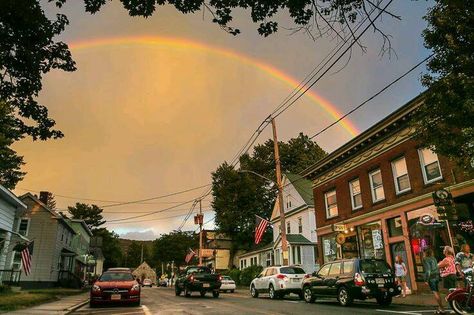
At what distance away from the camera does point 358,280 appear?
1362cm

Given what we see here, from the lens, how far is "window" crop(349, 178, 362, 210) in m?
24.0

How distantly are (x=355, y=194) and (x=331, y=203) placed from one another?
2.95 m

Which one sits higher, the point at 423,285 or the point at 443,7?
the point at 443,7

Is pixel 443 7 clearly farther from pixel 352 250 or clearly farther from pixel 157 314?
pixel 352 250

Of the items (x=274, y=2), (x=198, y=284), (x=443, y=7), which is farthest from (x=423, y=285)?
(x=274, y=2)

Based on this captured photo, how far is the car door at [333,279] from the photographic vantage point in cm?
1466

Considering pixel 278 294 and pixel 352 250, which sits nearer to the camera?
pixel 278 294

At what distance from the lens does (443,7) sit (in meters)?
11.0

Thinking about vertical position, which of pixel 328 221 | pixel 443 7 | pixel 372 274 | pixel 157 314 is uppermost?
pixel 443 7

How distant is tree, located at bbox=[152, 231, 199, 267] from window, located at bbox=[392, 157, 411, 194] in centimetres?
8348

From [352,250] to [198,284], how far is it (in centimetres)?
970

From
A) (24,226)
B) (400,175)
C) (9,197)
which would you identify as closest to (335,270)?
(400,175)

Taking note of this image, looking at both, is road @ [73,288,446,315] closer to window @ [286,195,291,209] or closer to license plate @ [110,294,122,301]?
license plate @ [110,294,122,301]

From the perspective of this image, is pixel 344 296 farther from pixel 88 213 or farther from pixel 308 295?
pixel 88 213
